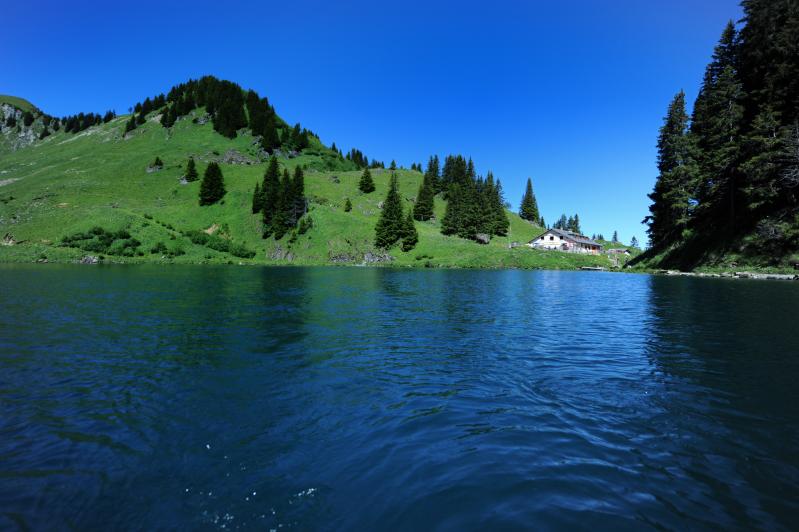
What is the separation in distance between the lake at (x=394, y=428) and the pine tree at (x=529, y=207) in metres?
166

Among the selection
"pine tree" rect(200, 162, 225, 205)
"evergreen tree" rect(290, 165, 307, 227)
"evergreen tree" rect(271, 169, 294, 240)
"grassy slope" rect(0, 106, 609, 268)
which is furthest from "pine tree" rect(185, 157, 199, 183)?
"evergreen tree" rect(290, 165, 307, 227)

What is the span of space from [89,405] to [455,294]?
1180 inches

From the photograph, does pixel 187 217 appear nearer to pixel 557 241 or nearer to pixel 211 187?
pixel 211 187

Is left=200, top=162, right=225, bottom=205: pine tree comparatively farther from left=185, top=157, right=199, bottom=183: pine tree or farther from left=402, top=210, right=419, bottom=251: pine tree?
left=402, top=210, right=419, bottom=251: pine tree

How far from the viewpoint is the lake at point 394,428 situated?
6.03m

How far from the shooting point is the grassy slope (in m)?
100

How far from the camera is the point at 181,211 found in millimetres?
125500

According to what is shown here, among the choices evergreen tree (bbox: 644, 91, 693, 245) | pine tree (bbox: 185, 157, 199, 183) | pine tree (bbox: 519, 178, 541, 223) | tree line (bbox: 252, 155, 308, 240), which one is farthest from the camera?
pine tree (bbox: 519, 178, 541, 223)

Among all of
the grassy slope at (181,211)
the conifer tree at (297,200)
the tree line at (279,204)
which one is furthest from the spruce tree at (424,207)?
the conifer tree at (297,200)

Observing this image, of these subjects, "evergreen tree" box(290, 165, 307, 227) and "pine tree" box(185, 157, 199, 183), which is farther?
"pine tree" box(185, 157, 199, 183)

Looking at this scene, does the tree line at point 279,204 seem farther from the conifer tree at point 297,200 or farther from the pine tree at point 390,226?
the pine tree at point 390,226

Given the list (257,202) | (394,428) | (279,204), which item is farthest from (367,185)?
(394,428)

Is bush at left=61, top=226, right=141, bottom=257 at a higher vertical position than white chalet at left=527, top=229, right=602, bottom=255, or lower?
lower

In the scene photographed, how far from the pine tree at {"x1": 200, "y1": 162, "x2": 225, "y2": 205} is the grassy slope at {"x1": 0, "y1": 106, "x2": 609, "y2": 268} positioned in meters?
3.75
